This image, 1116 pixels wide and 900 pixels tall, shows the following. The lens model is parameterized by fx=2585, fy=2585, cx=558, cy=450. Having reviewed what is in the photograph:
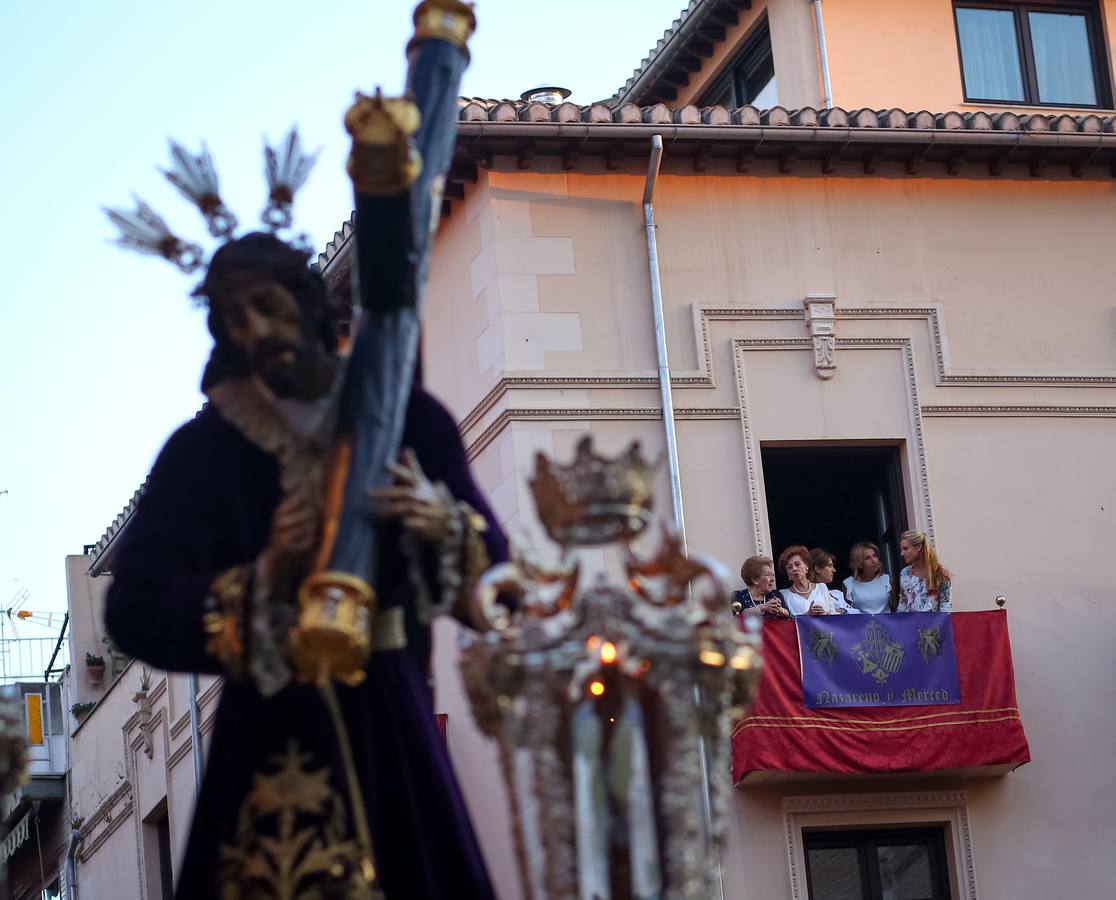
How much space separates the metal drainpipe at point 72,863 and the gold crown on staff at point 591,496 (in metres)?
24.8

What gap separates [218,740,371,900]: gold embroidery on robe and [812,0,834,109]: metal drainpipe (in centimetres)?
1791

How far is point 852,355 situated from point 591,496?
51.1 feet

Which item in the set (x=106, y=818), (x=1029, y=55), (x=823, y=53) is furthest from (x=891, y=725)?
(x=106, y=818)

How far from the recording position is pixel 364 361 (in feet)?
23.7

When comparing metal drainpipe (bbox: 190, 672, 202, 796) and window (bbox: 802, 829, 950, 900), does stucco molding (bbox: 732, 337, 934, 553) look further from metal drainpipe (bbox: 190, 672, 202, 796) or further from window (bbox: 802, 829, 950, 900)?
metal drainpipe (bbox: 190, 672, 202, 796)

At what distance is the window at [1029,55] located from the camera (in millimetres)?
24672

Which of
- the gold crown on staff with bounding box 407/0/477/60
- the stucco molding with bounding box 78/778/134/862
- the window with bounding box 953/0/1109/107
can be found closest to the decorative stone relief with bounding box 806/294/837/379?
the window with bounding box 953/0/1109/107

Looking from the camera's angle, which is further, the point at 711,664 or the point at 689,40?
the point at 689,40

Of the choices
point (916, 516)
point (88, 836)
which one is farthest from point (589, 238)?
point (88, 836)

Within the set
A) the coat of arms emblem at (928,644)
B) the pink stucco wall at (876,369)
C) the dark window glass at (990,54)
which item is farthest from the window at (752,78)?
the coat of arms emblem at (928,644)

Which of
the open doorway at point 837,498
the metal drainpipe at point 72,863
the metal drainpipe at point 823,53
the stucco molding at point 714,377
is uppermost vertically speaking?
the metal drainpipe at point 823,53

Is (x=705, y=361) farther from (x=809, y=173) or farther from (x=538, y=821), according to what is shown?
(x=538, y=821)

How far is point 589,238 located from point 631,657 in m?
15.5

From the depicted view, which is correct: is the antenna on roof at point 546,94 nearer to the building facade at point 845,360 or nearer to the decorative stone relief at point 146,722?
the building facade at point 845,360
